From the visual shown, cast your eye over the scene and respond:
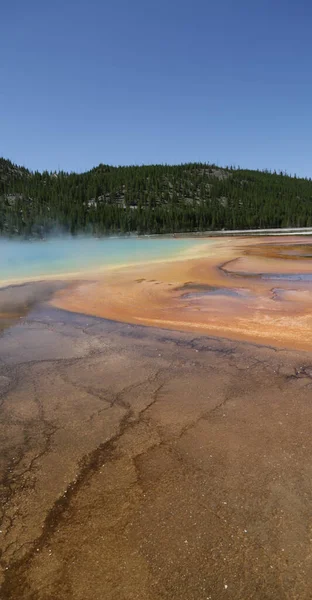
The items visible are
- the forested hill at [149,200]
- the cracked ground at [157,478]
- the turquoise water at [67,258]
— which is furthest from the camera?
the forested hill at [149,200]

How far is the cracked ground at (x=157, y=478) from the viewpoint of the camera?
312 cm

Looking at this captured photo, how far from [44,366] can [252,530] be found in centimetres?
512

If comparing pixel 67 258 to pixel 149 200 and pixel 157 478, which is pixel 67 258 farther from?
pixel 149 200

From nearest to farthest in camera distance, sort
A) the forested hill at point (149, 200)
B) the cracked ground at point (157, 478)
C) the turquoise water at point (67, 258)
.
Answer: the cracked ground at point (157, 478) < the turquoise water at point (67, 258) < the forested hill at point (149, 200)

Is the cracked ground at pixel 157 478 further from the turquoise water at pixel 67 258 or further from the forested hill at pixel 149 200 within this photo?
the forested hill at pixel 149 200

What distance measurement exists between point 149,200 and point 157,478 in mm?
110479

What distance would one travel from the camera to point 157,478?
425 cm

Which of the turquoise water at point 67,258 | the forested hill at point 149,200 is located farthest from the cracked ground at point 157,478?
the forested hill at point 149,200

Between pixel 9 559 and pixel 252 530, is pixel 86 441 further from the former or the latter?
pixel 252 530

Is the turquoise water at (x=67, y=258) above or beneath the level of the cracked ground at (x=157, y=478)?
above

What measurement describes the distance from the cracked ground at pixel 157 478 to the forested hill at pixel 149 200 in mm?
70719

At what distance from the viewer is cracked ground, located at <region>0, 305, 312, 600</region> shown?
3119 millimetres

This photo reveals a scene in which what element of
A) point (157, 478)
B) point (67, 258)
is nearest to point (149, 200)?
point (67, 258)

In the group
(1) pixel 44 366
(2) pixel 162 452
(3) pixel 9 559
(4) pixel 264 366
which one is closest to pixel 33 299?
(1) pixel 44 366
